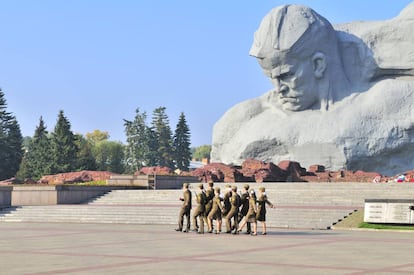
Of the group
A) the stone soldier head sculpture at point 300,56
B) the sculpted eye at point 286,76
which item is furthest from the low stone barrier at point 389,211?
the sculpted eye at point 286,76

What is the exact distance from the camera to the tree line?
177ft

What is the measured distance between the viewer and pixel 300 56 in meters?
42.4

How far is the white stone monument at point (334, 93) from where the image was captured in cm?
4175

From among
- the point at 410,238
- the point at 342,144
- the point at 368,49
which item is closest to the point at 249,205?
the point at 410,238

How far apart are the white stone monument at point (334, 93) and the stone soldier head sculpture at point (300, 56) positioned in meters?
0.05

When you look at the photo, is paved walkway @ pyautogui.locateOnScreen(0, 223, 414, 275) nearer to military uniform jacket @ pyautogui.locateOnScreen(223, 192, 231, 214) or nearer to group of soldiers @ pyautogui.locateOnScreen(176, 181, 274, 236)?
group of soldiers @ pyautogui.locateOnScreen(176, 181, 274, 236)

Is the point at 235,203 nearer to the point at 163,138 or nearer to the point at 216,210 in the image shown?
the point at 216,210

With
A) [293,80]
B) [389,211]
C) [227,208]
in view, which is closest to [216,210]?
[227,208]

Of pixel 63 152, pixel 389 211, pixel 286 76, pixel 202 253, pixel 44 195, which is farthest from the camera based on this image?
pixel 63 152

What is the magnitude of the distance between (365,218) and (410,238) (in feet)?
11.2

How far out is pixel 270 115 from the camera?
45.5m

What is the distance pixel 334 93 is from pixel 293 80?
2.60m

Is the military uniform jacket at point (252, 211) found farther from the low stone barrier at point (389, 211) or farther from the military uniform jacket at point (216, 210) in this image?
the low stone barrier at point (389, 211)

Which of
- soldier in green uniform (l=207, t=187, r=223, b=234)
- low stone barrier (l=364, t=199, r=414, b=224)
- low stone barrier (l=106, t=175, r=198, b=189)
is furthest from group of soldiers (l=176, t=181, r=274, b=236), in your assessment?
low stone barrier (l=106, t=175, r=198, b=189)
